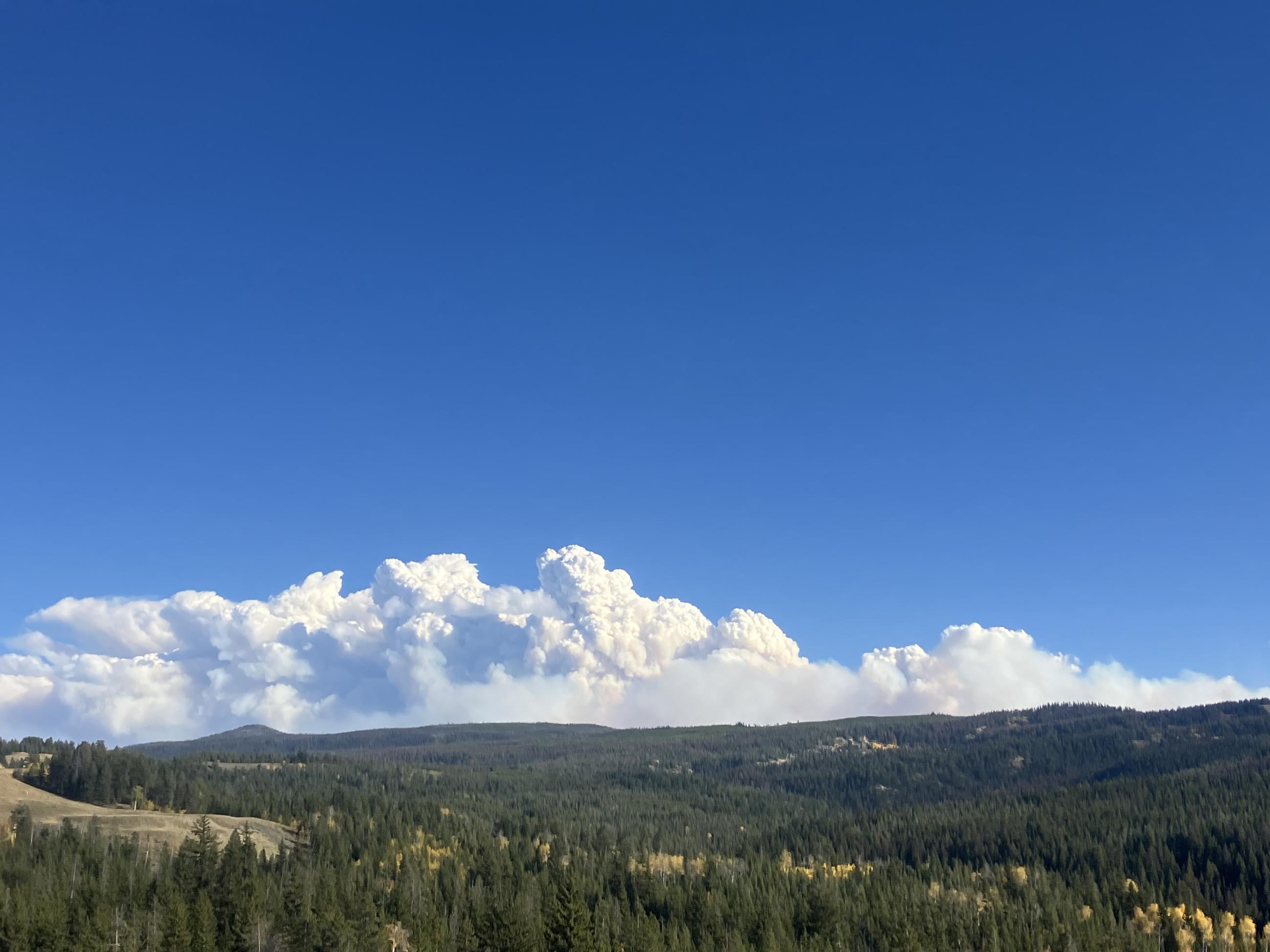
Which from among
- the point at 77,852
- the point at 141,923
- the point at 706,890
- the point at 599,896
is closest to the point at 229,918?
the point at 141,923

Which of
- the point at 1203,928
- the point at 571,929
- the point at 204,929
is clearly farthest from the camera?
the point at 1203,928

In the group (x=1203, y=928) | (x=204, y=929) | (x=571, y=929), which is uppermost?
(x=204, y=929)

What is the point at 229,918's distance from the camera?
129875 millimetres

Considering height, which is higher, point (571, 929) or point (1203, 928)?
point (571, 929)

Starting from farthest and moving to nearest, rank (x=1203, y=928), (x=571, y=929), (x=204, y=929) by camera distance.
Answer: (x=1203, y=928)
(x=571, y=929)
(x=204, y=929)

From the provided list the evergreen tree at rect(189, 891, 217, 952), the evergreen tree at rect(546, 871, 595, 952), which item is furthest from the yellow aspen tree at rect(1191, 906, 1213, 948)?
the evergreen tree at rect(189, 891, 217, 952)

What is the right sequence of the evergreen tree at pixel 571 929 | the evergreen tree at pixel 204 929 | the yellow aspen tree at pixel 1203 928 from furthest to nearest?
the yellow aspen tree at pixel 1203 928, the evergreen tree at pixel 571 929, the evergreen tree at pixel 204 929

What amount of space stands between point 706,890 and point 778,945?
45678 millimetres

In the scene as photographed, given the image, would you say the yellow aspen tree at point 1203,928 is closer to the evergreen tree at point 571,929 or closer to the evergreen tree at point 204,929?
the evergreen tree at point 571,929

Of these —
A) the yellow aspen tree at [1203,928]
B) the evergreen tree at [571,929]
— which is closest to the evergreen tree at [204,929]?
the evergreen tree at [571,929]

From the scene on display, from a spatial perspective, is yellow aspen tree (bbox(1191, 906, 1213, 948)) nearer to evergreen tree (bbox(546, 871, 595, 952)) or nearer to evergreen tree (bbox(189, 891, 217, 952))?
evergreen tree (bbox(546, 871, 595, 952))

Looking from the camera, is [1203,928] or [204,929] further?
[1203,928]

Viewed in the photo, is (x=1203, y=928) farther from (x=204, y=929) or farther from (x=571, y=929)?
(x=204, y=929)

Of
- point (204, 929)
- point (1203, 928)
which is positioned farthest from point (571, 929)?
point (1203, 928)
